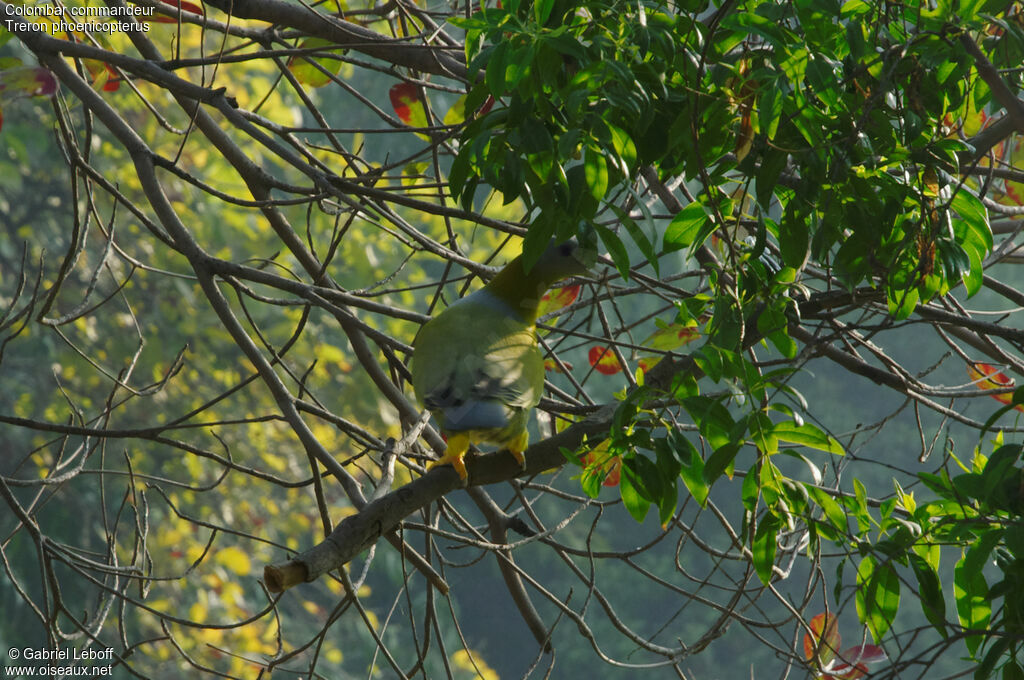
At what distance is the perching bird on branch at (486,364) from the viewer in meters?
2.05

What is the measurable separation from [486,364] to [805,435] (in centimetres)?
100

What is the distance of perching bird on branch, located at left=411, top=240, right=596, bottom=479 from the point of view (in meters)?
2.05

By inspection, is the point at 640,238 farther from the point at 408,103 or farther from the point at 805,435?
the point at 408,103

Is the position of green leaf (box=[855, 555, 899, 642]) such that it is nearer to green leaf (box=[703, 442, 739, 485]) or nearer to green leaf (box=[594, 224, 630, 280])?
green leaf (box=[703, 442, 739, 485])

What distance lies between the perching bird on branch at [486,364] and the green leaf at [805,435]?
0.75m

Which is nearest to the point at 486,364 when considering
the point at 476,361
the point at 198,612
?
the point at 476,361

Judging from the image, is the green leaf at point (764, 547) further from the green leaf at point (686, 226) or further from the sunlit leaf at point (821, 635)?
the sunlit leaf at point (821, 635)

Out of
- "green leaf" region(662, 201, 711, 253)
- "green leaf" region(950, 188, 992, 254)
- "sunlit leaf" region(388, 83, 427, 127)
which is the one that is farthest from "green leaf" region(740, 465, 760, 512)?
"sunlit leaf" region(388, 83, 427, 127)

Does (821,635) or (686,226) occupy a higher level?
(686,226)

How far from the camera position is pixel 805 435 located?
126 cm

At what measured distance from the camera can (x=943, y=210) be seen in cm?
133

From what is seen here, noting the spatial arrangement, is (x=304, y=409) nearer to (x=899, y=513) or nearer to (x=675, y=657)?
Answer: (x=675, y=657)

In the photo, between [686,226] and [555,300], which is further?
[555,300]

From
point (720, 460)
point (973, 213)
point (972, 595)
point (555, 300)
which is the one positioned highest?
point (555, 300)
